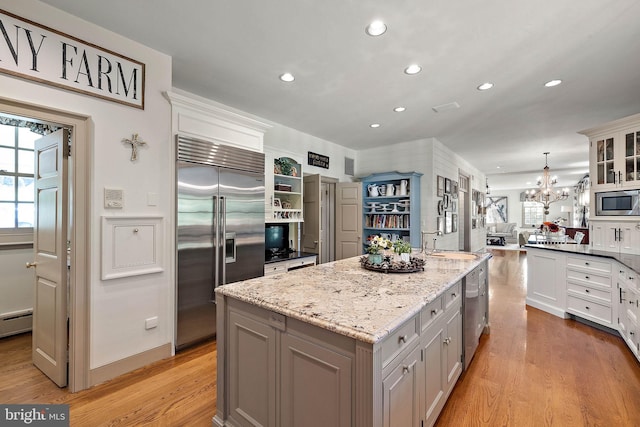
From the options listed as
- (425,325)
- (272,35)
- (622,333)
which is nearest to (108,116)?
(272,35)

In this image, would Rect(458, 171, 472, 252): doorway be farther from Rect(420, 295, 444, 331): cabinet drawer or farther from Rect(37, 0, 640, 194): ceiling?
Rect(420, 295, 444, 331): cabinet drawer

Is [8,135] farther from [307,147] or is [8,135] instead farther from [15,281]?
[307,147]

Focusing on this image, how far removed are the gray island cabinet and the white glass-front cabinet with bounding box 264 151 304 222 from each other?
7.00 feet

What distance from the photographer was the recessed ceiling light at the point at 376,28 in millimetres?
2228

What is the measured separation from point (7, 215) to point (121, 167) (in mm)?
1970

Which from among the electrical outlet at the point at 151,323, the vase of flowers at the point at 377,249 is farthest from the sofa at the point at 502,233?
the electrical outlet at the point at 151,323

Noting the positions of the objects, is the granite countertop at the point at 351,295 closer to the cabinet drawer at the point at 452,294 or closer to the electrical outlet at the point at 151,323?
the cabinet drawer at the point at 452,294

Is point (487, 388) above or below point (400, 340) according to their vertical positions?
below

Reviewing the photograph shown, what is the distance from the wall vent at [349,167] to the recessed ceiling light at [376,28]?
3791 mm

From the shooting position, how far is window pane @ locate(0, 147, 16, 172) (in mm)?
3160

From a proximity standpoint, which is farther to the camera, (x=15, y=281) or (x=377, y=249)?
(x=15, y=281)

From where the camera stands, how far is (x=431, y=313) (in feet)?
5.57

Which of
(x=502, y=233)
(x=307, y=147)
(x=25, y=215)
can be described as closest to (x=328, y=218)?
(x=307, y=147)

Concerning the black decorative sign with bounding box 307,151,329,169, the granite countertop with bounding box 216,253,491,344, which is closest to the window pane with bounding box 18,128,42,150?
the granite countertop with bounding box 216,253,491,344
